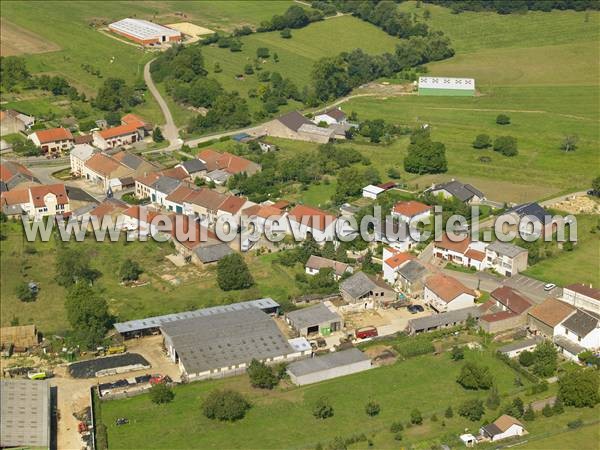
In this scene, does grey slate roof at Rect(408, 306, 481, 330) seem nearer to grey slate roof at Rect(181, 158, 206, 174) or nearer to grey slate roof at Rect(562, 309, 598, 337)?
grey slate roof at Rect(562, 309, 598, 337)

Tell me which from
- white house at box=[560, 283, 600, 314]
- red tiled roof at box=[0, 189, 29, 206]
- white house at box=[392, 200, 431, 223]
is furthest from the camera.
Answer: red tiled roof at box=[0, 189, 29, 206]

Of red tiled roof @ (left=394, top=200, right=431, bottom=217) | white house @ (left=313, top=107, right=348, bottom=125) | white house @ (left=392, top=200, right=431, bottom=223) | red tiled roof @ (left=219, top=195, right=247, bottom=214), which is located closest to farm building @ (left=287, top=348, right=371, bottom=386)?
white house @ (left=392, top=200, right=431, bottom=223)

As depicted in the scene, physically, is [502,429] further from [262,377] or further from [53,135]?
[53,135]

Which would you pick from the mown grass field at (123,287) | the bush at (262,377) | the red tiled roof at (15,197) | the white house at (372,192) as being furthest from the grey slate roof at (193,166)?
the bush at (262,377)

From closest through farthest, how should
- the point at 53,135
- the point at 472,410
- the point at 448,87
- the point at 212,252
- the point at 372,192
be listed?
the point at 472,410, the point at 212,252, the point at 372,192, the point at 53,135, the point at 448,87

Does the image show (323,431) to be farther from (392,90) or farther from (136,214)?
(392,90)

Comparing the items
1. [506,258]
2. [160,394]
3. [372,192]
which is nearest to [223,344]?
[160,394]
